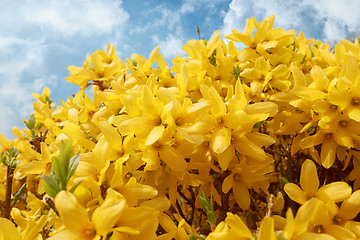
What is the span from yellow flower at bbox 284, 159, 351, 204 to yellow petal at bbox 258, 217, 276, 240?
0.28m

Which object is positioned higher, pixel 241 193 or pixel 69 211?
pixel 69 211

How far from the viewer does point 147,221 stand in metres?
0.86

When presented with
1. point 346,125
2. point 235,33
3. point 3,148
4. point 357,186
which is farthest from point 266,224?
point 3,148

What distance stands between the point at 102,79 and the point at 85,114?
25 centimetres

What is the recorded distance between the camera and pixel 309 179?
1035 millimetres

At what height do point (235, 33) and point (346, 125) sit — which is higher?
point (235, 33)

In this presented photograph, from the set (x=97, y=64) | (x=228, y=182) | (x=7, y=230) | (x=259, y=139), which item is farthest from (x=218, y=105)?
(x=97, y=64)

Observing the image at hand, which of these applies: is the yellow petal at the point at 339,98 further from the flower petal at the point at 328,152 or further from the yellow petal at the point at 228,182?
the yellow petal at the point at 228,182

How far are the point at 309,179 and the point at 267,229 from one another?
1.14 ft

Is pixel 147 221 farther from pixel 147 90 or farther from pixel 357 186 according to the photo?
pixel 357 186

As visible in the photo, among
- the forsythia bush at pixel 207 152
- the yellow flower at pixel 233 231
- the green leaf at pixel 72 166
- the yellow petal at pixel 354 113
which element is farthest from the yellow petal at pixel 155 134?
the yellow petal at pixel 354 113

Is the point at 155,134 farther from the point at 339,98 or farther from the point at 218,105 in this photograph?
the point at 339,98

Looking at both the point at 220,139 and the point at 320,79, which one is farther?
the point at 320,79

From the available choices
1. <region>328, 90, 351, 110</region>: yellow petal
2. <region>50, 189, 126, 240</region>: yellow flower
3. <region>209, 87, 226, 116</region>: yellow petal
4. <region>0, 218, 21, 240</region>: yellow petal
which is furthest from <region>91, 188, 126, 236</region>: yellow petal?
<region>328, 90, 351, 110</region>: yellow petal
